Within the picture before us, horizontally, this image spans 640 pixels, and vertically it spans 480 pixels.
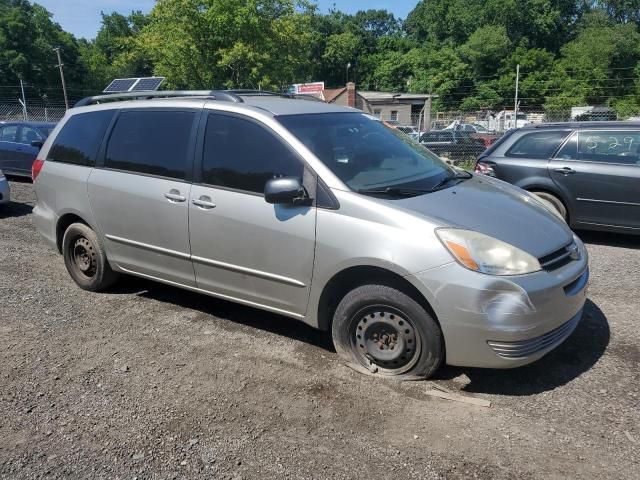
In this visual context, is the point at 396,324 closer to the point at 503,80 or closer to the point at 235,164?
the point at 235,164

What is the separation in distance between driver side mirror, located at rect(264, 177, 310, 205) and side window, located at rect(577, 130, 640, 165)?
498 centimetres

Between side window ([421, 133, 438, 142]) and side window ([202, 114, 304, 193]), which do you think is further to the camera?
side window ([421, 133, 438, 142])

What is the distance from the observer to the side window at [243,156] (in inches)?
148

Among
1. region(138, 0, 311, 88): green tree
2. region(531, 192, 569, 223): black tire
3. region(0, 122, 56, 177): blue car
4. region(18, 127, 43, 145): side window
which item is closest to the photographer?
region(531, 192, 569, 223): black tire

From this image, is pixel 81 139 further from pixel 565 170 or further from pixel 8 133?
pixel 8 133

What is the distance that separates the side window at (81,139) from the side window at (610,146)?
5732 mm

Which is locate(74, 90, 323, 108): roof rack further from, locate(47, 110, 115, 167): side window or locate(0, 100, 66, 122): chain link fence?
locate(0, 100, 66, 122): chain link fence

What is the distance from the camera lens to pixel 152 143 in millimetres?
4457

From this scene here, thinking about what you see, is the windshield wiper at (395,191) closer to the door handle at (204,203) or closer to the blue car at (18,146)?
the door handle at (204,203)

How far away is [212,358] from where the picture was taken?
388 centimetres

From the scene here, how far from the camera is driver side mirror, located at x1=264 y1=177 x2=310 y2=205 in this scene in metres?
3.49

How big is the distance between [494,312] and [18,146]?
1240cm

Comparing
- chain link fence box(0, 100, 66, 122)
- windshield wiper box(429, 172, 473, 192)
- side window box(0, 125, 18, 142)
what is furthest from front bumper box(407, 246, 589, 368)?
chain link fence box(0, 100, 66, 122)

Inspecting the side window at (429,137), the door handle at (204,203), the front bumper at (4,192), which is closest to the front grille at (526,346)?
the door handle at (204,203)
